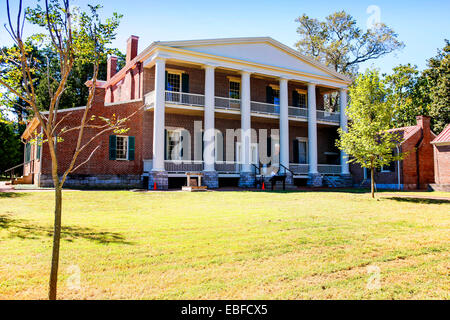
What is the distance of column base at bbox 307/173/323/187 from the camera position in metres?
22.3

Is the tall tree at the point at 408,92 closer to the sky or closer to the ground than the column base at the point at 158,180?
closer to the sky

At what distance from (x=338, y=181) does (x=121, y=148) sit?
48.7 ft

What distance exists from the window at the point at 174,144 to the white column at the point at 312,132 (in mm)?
9006

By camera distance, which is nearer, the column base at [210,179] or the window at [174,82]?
the column base at [210,179]

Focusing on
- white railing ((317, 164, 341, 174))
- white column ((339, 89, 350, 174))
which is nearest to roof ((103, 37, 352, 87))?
white column ((339, 89, 350, 174))

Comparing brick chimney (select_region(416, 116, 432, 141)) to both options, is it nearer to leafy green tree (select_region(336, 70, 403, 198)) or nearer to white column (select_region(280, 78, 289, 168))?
white column (select_region(280, 78, 289, 168))

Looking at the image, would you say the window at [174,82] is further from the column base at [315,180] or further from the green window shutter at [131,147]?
the column base at [315,180]

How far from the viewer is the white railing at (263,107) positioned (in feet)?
74.6

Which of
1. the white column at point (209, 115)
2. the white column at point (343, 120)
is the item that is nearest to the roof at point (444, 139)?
the white column at point (343, 120)

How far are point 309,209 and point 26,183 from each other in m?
17.7

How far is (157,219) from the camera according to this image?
8.14 meters

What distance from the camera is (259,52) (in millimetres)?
22125

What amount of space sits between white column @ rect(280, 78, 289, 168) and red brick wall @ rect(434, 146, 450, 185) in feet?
32.7

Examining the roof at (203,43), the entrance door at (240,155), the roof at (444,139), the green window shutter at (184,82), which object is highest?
the roof at (203,43)
